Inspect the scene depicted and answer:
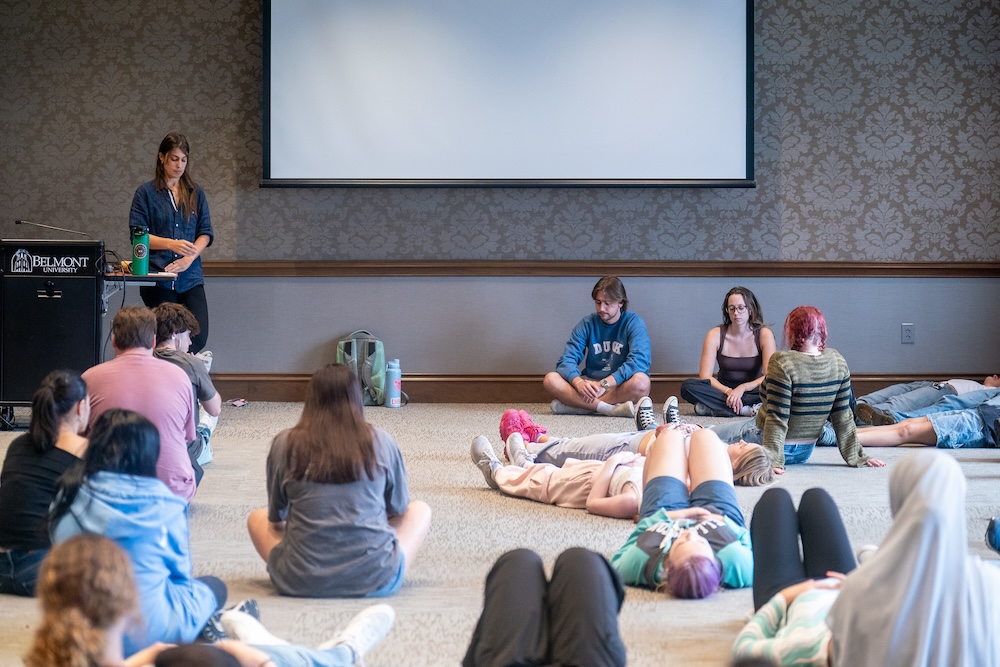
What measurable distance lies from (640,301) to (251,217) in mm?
2414

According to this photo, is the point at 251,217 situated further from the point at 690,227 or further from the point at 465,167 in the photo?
the point at 690,227

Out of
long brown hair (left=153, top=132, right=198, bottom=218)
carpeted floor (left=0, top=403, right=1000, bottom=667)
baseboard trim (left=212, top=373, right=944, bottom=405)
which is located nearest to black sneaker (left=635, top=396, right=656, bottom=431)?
carpeted floor (left=0, top=403, right=1000, bottom=667)

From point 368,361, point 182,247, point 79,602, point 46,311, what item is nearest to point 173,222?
point 182,247

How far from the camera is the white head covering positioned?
1.49m

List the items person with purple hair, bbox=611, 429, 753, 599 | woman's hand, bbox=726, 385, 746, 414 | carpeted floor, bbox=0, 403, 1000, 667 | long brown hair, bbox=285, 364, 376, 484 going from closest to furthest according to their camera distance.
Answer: carpeted floor, bbox=0, 403, 1000, 667
long brown hair, bbox=285, 364, 376, 484
person with purple hair, bbox=611, 429, 753, 599
woman's hand, bbox=726, 385, 746, 414

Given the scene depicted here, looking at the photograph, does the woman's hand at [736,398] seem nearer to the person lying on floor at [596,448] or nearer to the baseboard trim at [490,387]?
the baseboard trim at [490,387]

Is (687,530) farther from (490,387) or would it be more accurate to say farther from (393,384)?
(490,387)

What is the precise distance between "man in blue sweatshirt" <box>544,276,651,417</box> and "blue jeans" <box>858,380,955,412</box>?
123 centimetres

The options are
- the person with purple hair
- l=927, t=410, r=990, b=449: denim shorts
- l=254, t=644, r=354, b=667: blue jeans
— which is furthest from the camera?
l=927, t=410, r=990, b=449: denim shorts

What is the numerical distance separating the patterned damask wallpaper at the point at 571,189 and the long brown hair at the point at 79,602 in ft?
17.4

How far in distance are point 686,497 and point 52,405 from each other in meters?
1.66

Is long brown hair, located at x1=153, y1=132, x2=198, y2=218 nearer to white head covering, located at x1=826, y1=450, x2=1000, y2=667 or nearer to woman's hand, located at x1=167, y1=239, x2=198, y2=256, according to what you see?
woman's hand, located at x1=167, y1=239, x2=198, y2=256

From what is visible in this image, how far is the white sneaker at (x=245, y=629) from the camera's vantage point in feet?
7.07

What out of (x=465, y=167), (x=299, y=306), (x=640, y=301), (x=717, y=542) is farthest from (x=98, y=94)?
(x=717, y=542)
